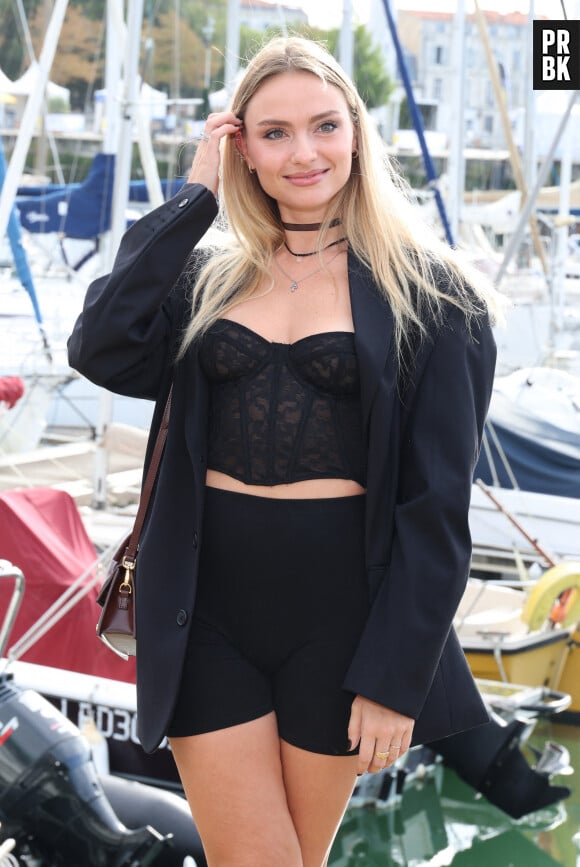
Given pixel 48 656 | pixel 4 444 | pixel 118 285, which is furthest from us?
pixel 4 444

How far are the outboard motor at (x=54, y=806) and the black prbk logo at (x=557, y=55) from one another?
3142mm

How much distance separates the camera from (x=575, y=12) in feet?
25.4

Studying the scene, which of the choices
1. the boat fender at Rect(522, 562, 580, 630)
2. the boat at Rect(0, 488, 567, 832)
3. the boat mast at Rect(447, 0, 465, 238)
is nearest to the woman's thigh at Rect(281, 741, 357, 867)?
the boat at Rect(0, 488, 567, 832)

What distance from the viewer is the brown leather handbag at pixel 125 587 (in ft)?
7.13

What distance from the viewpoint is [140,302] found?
6.82 feet

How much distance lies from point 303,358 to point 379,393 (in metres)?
0.14

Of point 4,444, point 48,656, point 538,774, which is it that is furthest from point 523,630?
point 4,444

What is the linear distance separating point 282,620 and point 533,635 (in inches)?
203

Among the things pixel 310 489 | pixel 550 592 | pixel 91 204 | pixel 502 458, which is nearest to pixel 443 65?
pixel 91 204

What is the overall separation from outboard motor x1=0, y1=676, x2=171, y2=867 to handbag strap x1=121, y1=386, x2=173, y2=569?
196 cm

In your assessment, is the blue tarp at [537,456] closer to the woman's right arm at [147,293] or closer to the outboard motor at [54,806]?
the outboard motor at [54,806]

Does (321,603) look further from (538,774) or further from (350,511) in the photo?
(538,774)

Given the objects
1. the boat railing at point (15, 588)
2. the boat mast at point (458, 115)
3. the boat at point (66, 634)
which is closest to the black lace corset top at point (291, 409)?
the boat railing at point (15, 588)

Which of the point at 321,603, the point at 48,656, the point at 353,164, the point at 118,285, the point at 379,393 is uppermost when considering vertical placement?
the point at 353,164
